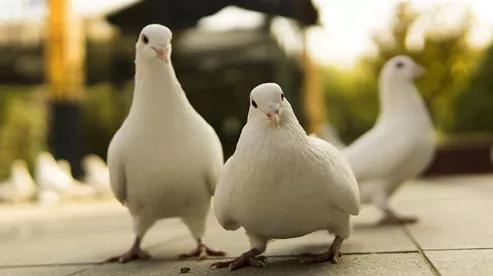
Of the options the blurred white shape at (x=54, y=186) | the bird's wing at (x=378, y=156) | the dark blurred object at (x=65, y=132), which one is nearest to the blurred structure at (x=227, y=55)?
the dark blurred object at (x=65, y=132)

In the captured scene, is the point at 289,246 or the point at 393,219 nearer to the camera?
the point at 289,246

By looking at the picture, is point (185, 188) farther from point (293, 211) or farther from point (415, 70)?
point (415, 70)

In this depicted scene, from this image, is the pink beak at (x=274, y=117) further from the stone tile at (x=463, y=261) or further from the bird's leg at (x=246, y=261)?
the stone tile at (x=463, y=261)

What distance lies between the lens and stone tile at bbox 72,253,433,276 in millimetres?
2191

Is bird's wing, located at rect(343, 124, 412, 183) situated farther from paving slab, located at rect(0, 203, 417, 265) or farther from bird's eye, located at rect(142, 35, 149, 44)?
bird's eye, located at rect(142, 35, 149, 44)

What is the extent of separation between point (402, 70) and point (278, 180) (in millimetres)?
2450

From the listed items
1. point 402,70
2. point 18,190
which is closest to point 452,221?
point 402,70

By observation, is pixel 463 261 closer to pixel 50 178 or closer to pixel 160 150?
pixel 160 150

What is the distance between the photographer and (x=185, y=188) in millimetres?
2654

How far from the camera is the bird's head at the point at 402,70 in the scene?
4.26m

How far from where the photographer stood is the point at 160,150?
260 centimetres

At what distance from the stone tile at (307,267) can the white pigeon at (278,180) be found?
0.13m

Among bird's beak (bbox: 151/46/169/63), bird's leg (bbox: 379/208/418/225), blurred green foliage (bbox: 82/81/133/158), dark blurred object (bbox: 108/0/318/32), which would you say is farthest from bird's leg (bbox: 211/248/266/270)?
blurred green foliage (bbox: 82/81/133/158)

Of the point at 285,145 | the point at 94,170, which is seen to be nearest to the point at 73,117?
the point at 94,170
